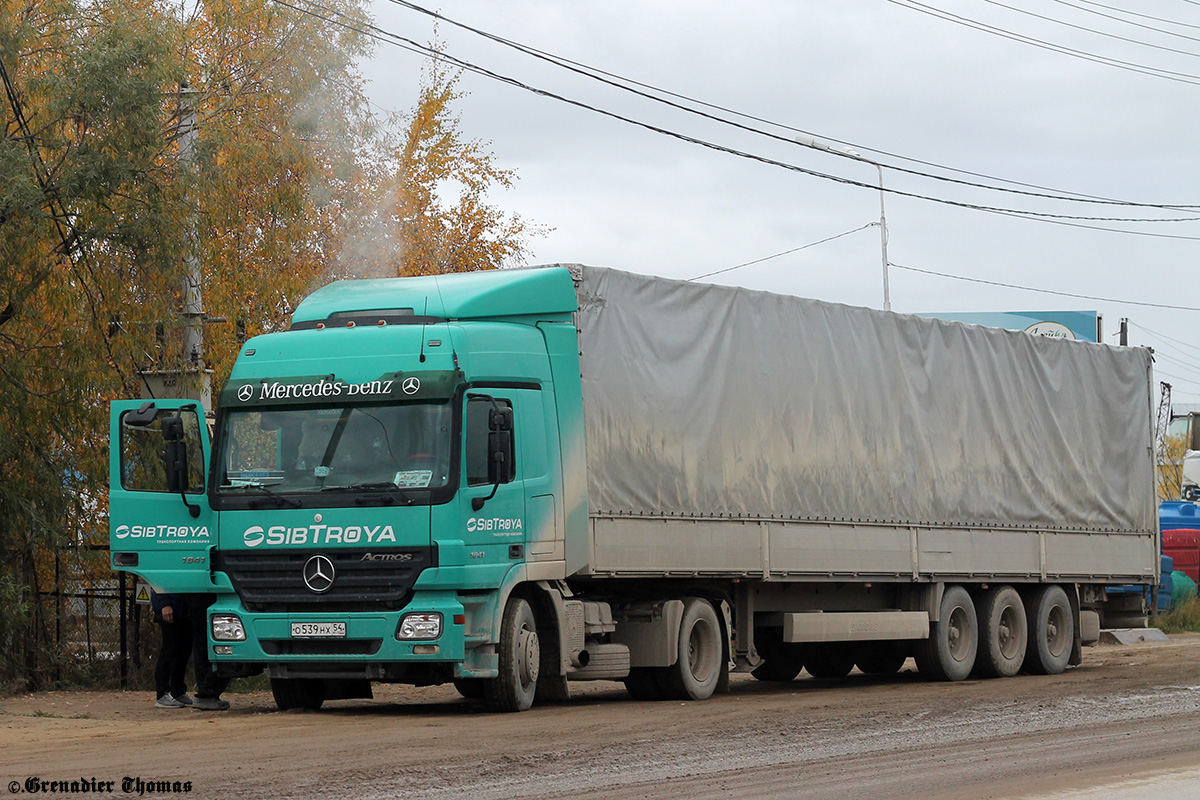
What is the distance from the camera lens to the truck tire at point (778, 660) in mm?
19297

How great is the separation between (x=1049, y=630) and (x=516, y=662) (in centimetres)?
962

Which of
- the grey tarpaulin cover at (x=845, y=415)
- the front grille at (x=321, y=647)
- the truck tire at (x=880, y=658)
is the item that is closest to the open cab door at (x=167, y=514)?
the front grille at (x=321, y=647)

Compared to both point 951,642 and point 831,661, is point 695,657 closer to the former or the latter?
point 951,642

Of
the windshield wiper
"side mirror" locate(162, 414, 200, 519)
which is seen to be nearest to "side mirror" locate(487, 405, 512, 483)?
the windshield wiper

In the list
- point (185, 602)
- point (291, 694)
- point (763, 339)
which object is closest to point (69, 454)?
point (185, 602)

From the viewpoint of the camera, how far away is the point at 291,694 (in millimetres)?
14531

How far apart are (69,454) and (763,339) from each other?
721 centimetres

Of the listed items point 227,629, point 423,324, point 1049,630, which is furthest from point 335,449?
point 1049,630

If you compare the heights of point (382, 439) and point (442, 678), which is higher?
Answer: point (382, 439)

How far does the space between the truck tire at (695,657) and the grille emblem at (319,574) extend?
12.2 feet

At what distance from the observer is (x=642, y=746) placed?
11.4m

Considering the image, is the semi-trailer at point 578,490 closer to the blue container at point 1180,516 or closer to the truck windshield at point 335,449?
A: the truck windshield at point 335,449

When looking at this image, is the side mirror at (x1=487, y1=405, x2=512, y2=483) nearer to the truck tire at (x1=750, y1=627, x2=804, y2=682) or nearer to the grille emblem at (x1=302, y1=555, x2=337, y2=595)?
the grille emblem at (x1=302, y1=555, x2=337, y2=595)

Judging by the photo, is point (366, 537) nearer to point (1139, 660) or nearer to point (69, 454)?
point (69, 454)
